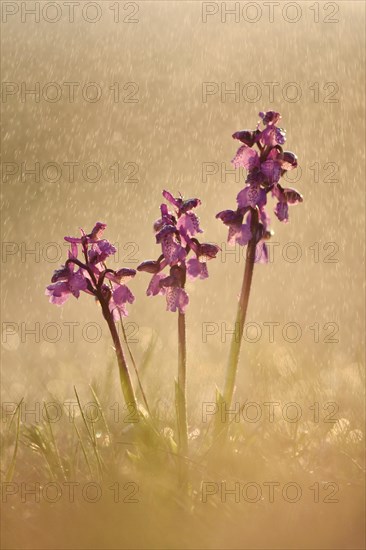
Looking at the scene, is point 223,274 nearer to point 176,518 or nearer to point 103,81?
point 176,518

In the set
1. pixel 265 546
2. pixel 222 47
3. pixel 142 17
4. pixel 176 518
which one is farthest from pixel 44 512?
pixel 142 17

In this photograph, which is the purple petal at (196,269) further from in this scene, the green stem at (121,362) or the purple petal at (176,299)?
the green stem at (121,362)

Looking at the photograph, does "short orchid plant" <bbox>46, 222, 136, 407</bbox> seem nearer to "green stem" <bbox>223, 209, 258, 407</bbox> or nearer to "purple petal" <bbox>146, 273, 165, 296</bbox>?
"purple petal" <bbox>146, 273, 165, 296</bbox>

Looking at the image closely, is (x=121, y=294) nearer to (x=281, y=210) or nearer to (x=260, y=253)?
(x=260, y=253)

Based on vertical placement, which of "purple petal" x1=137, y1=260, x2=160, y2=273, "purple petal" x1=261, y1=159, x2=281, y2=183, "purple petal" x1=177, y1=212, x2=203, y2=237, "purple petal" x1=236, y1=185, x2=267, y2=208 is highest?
"purple petal" x1=261, y1=159, x2=281, y2=183

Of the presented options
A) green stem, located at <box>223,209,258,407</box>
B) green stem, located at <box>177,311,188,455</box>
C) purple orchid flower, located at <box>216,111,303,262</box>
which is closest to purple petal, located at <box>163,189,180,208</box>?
purple orchid flower, located at <box>216,111,303,262</box>

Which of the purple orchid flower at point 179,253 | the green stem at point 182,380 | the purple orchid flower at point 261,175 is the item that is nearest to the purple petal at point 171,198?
the purple orchid flower at point 179,253

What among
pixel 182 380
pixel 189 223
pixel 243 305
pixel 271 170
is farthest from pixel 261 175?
pixel 182 380
